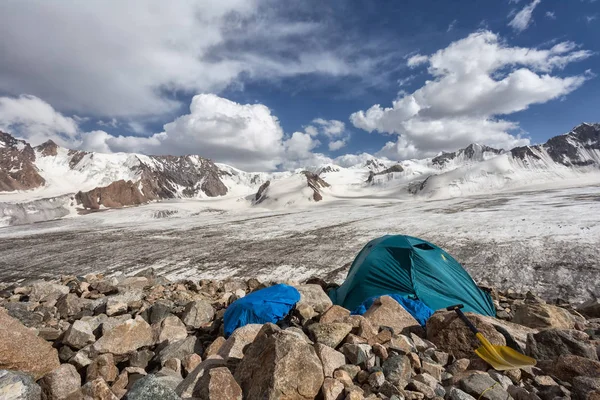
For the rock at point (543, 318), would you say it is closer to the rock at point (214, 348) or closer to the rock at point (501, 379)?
the rock at point (501, 379)

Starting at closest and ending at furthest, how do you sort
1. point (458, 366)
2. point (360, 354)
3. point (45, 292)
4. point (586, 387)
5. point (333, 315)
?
1. point (586, 387)
2. point (360, 354)
3. point (458, 366)
4. point (333, 315)
5. point (45, 292)

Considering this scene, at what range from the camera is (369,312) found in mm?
5074

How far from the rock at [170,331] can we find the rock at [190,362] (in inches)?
40.0

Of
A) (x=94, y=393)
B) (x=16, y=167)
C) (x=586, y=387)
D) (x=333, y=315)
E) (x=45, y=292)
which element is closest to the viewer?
(x=586, y=387)

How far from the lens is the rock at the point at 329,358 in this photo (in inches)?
133

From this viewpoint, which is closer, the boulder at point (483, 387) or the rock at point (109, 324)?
the boulder at point (483, 387)

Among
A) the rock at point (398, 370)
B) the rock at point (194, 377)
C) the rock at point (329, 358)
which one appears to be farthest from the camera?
the rock at point (329, 358)

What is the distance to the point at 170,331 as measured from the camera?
4.91m

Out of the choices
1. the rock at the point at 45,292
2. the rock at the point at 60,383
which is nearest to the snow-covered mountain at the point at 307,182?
the rock at the point at 45,292

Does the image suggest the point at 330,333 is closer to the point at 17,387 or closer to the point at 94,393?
the point at 94,393

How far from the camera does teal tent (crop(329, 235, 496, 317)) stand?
6.63 m

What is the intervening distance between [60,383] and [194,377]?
1.51 meters

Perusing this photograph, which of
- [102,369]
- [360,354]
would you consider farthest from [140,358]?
[360,354]

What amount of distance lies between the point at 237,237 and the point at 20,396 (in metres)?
20.9
